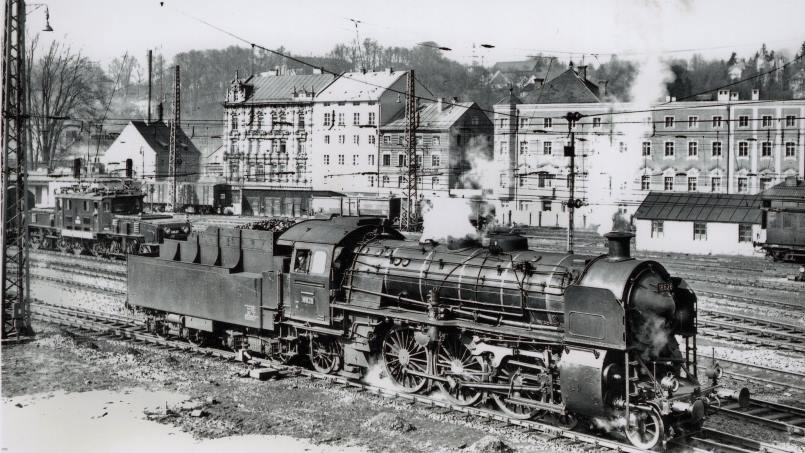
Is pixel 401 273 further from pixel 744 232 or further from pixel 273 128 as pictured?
pixel 744 232

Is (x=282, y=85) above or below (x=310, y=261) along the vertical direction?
above

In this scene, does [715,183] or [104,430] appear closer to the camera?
[104,430]

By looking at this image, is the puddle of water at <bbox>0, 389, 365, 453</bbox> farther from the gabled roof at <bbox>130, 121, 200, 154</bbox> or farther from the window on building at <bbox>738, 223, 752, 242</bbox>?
the window on building at <bbox>738, 223, 752, 242</bbox>

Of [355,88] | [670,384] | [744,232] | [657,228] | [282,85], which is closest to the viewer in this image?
[670,384]

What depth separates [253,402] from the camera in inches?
408

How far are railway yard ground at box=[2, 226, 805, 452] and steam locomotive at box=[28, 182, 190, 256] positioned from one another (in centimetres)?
990

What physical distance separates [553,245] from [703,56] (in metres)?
14.9

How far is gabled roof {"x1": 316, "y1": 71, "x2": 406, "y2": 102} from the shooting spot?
2066cm

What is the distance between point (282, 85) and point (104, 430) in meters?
15.2

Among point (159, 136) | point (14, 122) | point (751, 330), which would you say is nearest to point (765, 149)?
point (751, 330)

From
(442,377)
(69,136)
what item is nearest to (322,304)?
(442,377)

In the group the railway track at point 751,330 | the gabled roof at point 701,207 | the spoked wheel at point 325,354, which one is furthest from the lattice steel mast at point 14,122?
the gabled roof at point 701,207

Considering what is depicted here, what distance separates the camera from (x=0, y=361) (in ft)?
41.0

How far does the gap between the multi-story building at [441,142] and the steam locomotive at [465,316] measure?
1001 centimetres
